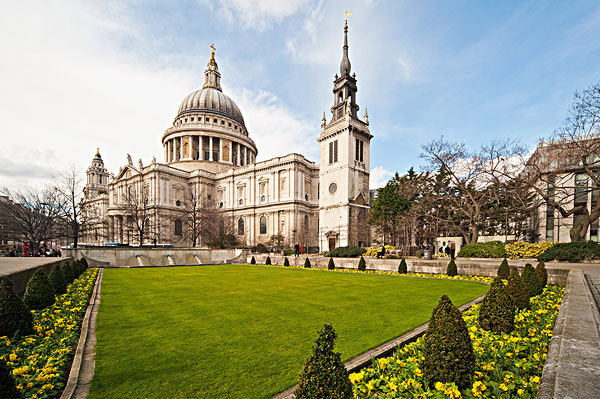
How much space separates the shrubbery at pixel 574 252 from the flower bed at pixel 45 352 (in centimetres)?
2025

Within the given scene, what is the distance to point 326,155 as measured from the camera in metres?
42.2

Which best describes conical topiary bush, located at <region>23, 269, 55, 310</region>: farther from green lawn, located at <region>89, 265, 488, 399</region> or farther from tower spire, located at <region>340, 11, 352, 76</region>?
tower spire, located at <region>340, 11, 352, 76</region>

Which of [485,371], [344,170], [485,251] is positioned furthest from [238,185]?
[485,371]

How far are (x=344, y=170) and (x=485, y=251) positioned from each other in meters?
21.9

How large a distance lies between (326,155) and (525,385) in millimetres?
39971

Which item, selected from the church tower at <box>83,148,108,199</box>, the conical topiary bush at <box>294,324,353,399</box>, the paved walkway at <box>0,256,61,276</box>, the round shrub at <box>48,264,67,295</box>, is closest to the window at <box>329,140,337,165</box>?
the paved walkway at <box>0,256,61,276</box>

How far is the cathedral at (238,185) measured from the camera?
39406 mm

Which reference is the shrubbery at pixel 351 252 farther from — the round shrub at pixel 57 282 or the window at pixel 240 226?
the window at pixel 240 226

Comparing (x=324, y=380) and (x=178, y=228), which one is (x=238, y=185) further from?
(x=324, y=380)

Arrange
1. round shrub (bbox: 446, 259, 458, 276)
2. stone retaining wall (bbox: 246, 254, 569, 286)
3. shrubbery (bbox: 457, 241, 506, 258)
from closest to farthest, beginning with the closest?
stone retaining wall (bbox: 246, 254, 569, 286) → round shrub (bbox: 446, 259, 458, 276) → shrubbery (bbox: 457, 241, 506, 258)

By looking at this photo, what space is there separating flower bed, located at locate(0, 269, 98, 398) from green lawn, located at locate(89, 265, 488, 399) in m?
0.43

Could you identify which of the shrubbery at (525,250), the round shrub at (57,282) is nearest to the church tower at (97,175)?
the round shrub at (57,282)

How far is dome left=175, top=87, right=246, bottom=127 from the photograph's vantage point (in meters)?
66.5

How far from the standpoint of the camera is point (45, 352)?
456 centimetres
